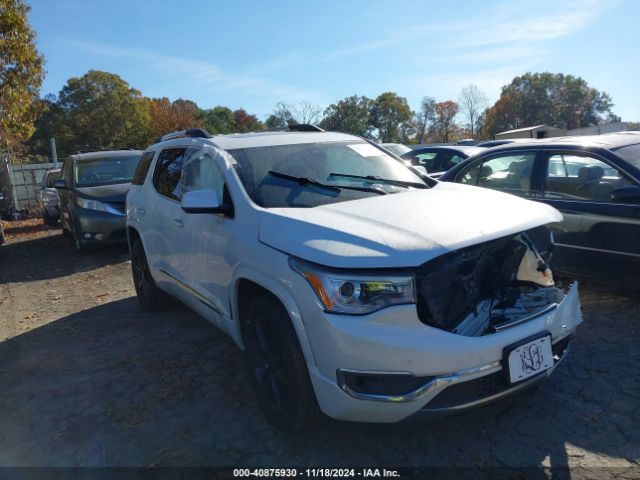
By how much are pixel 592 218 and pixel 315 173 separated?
8.77 ft

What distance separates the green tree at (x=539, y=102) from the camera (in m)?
73.1

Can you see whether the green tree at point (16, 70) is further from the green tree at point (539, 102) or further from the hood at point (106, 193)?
the green tree at point (539, 102)

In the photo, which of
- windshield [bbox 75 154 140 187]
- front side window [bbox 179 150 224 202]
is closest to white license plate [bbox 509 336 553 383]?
front side window [bbox 179 150 224 202]

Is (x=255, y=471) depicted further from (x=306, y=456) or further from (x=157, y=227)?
(x=157, y=227)

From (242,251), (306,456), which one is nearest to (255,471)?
(306,456)

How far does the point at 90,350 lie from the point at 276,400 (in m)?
2.43

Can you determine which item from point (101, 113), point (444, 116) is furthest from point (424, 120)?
point (101, 113)

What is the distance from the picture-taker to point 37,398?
3.77 metres

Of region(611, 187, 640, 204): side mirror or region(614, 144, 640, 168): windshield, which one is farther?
region(614, 144, 640, 168): windshield

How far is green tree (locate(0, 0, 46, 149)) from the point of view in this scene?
11.9 m

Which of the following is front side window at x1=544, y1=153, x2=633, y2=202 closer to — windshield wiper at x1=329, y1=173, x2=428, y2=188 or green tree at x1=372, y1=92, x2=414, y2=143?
windshield wiper at x1=329, y1=173, x2=428, y2=188

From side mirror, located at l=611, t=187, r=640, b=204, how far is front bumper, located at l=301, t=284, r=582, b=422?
249 centimetres

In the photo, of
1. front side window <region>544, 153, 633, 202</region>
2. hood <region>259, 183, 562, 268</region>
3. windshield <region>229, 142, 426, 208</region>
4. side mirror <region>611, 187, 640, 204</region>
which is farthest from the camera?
front side window <region>544, 153, 633, 202</region>

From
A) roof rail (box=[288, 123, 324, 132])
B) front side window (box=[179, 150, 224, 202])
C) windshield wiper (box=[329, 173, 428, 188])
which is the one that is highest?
roof rail (box=[288, 123, 324, 132])
